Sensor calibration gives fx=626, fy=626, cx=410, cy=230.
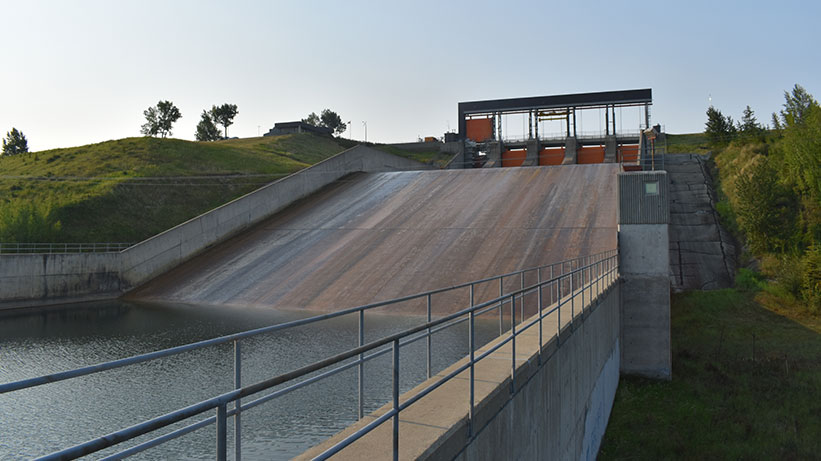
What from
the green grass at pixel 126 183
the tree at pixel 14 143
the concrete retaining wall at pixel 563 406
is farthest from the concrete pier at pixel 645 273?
the tree at pixel 14 143

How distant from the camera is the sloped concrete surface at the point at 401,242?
22453 millimetres

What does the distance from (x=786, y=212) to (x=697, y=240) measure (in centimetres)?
445

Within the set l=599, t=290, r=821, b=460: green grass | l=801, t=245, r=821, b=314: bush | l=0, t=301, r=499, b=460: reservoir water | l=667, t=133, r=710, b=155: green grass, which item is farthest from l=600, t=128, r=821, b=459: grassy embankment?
l=667, t=133, r=710, b=155: green grass

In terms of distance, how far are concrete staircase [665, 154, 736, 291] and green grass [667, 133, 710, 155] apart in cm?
1486

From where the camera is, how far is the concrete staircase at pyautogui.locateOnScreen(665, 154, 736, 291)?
26906 mm

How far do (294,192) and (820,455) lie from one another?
27.7 meters

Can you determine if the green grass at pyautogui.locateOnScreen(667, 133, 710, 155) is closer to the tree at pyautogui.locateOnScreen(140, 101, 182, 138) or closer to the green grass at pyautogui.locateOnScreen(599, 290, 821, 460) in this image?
the green grass at pyautogui.locateOnScreen(599, 290, 821, 460)

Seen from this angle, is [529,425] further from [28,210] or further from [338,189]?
[338,189]

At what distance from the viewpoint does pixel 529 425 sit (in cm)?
715

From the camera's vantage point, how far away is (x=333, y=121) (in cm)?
13212

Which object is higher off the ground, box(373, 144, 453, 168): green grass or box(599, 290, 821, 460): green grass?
box(373, 144, 453, 168): green grass

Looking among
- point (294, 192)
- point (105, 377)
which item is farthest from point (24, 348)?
point (294, 192)

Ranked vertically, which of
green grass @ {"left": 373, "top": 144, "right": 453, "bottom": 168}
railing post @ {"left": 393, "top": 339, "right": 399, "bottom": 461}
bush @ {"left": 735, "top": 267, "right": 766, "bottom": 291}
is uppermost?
green grass @ {"left": 373, "top": 144, "right": 453, "bottom": 168}

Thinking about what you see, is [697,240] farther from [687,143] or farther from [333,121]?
[333,121]
